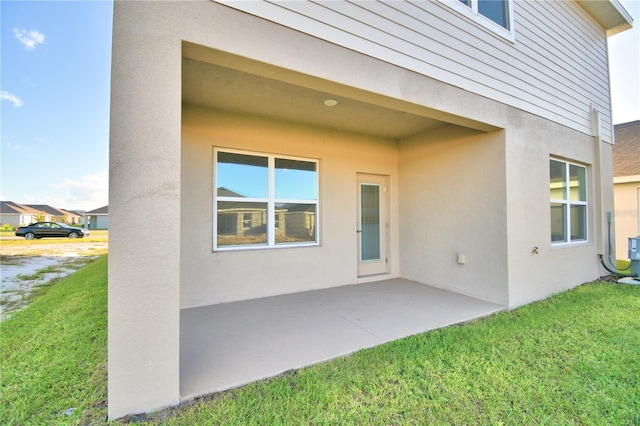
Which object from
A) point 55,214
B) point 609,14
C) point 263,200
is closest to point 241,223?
point 263,200

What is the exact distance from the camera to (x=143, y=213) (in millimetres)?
1887

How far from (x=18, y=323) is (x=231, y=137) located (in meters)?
3.97

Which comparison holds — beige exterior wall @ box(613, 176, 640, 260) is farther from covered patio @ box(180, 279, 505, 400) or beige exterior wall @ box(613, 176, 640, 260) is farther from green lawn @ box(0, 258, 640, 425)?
covered patio @ box(180, 279, 505, 400)

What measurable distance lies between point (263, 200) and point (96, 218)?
148ft

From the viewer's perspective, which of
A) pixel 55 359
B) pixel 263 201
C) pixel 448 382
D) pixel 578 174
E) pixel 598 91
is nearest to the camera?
pixel 448 382

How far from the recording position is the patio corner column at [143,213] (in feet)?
6.00

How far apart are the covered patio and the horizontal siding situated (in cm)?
308

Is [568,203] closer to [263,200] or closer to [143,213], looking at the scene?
[263,200]

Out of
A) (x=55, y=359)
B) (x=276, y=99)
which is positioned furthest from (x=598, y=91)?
(x=55, y=359)

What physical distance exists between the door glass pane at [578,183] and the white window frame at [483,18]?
311 cm

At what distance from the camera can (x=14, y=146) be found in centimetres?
Answer: 1373

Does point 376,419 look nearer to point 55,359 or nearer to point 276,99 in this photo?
point 55,359

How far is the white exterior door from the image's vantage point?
5.66 metres

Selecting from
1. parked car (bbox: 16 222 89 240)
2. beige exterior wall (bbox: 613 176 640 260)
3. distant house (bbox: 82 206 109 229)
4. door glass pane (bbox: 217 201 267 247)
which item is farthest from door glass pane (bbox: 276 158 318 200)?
distant house (bbox: 82 206 109 229)
